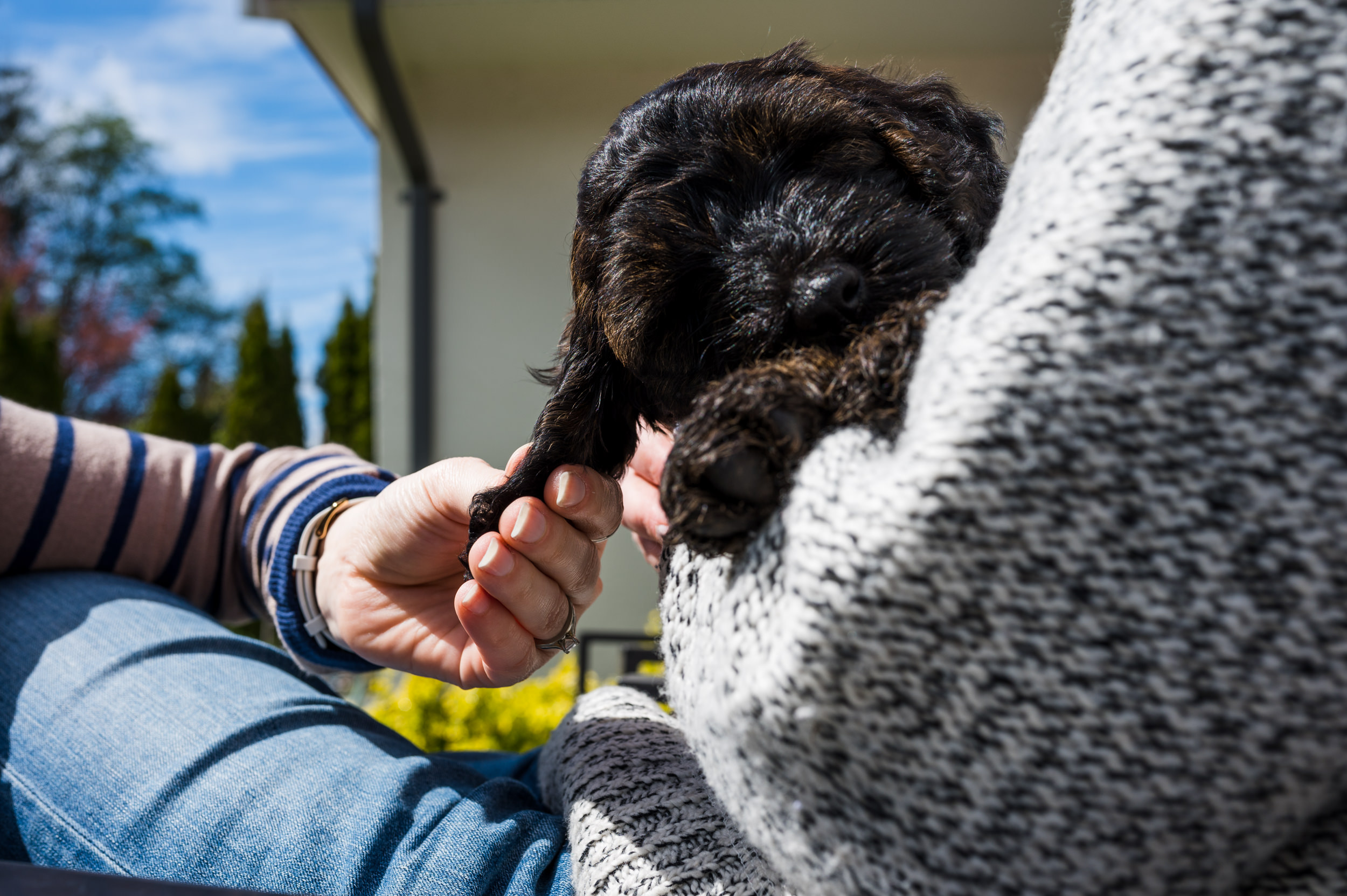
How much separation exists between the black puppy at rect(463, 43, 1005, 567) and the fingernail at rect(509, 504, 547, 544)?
5cm


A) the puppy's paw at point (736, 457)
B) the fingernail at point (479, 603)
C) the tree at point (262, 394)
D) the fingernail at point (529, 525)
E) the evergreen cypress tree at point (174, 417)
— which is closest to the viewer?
the puppy's paw at point (736, 457)

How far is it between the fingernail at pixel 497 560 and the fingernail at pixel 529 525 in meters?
0.05

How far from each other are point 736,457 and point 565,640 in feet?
3.28

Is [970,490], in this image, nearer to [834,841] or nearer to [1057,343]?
[1057,343]

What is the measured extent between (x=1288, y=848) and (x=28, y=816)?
1.83 meters

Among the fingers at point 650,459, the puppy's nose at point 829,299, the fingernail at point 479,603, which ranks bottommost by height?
the fingernail at point 479,603

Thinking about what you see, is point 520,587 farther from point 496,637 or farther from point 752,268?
point 752,268

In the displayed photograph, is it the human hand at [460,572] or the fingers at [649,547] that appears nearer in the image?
the human hand at [460,572]

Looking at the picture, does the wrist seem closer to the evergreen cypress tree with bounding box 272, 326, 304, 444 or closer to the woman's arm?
the woman's arm

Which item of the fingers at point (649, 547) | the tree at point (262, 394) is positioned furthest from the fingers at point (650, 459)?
the tree at point (262, 394)

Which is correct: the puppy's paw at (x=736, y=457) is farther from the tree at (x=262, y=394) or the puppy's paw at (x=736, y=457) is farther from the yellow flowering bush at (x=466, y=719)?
the tree at (x=262, y=394)

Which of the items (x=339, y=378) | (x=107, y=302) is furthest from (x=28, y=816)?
(x=107, y=302)

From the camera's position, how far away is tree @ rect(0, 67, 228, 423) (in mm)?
19953

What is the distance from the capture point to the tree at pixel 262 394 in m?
12.9
